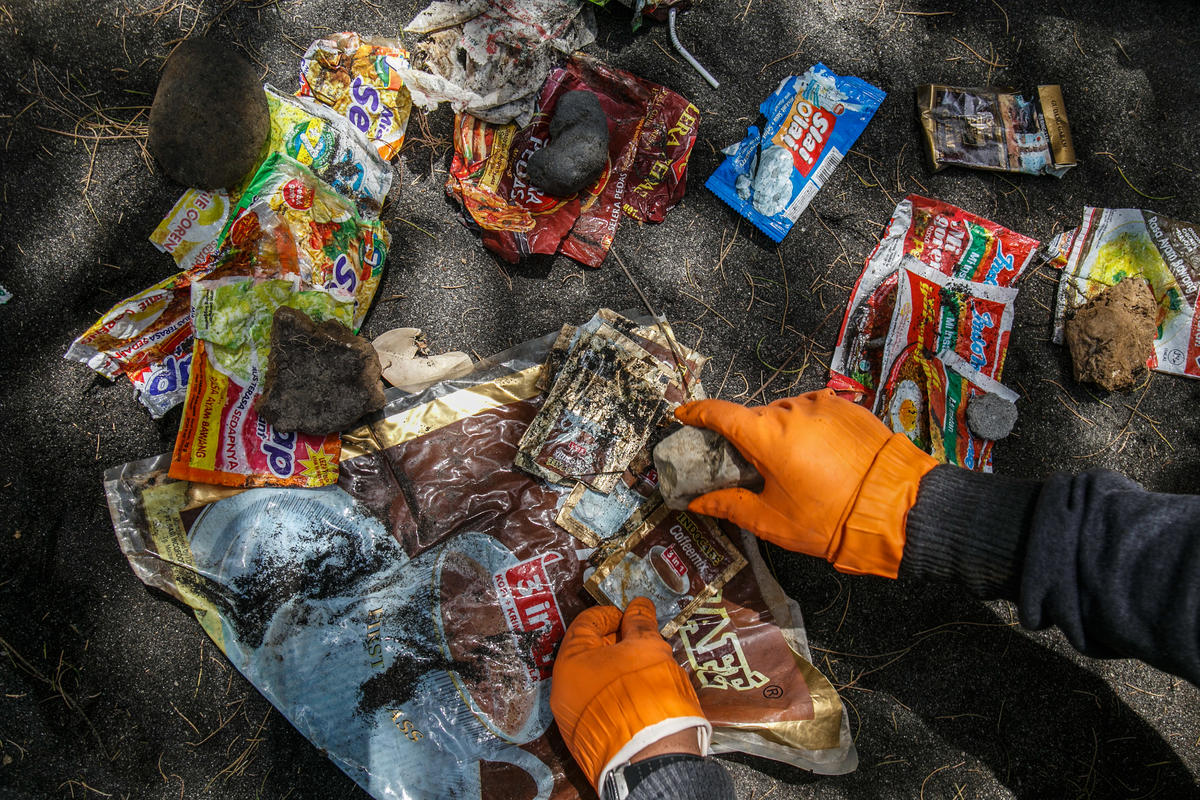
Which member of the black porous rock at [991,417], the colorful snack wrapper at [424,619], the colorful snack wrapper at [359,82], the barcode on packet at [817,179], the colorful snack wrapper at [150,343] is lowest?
the colorful snack wrapper at [424,619]

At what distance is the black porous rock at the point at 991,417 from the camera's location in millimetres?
2254

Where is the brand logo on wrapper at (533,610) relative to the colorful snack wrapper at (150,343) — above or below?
below

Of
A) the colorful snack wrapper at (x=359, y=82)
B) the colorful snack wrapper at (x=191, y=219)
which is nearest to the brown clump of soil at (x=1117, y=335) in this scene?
the colorful snack wrapper at (x=359, y=82)

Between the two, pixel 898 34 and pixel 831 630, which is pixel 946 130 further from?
→ pixel 831 630

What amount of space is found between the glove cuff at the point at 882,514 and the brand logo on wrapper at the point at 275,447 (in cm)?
179

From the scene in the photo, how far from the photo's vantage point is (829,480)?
1672 mm

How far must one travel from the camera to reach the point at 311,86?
7.62 ft

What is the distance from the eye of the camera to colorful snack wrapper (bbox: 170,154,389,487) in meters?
2.07

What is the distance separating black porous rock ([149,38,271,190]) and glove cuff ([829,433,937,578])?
232 cm

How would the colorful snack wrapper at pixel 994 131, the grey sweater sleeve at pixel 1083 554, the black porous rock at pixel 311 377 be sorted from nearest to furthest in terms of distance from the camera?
the grey sweater sleeve at pixel 1083 554, the black porous rock at pixel 311 377, the colorful snack wrapper at pixel 994 131

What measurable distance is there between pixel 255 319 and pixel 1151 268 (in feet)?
10.8

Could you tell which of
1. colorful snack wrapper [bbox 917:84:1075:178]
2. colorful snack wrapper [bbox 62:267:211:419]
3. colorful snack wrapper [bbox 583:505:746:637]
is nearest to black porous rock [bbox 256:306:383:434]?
colorful snack wrapper [bbox 62:267:211:419]

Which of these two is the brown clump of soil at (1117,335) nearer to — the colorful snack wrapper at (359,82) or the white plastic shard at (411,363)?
the white plastic shard at (411,363)

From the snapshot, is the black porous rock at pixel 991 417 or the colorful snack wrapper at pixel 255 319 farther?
the black porous rock at pixel 991 417
